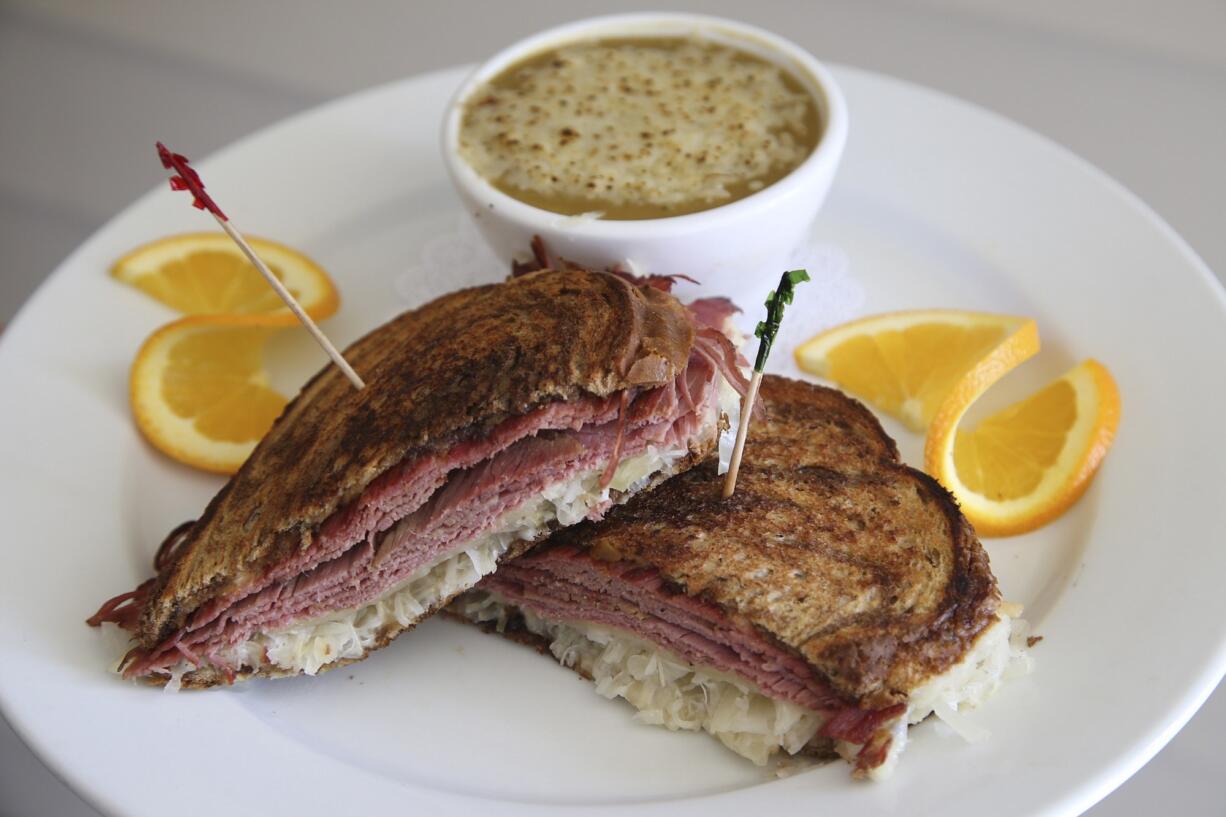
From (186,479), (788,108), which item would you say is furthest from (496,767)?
(788,108)

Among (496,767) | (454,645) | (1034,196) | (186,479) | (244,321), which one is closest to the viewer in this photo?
(496,767)

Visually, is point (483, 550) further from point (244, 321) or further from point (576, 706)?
point (244, 321)

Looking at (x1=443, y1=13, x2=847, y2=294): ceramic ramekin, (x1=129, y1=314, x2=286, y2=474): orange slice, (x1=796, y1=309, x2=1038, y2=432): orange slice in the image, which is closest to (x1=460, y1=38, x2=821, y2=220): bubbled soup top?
(x1=443, y1=13, x2=847, y2=294): ceramic ramekin

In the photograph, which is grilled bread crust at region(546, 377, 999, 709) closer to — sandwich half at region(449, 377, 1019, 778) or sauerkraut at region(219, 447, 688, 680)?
sandwich half at region(449, 377, 1019, 778)

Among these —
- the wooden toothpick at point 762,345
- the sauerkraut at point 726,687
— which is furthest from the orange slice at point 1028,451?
the wooden toothpick at point 762,345

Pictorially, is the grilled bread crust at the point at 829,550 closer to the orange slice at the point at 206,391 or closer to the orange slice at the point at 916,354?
the orange slice at the point at 916,354

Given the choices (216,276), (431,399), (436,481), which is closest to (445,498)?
(436,481)

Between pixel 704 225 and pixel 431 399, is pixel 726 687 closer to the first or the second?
pixel 431 399
